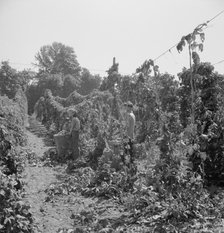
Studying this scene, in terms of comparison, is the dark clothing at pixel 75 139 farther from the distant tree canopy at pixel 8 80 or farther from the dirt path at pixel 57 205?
the distant tree canopy at pixel 8 80

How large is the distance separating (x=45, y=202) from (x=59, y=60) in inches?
1723

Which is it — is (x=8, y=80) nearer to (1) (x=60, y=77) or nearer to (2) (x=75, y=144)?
(1) (x=60, y=77)

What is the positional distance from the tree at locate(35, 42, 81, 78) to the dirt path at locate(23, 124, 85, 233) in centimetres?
3856

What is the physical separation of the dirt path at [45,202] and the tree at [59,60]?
1518 inches

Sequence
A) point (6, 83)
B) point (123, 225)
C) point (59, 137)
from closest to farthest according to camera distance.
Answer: point (123, 225), point (59, 137), point (6, 83)

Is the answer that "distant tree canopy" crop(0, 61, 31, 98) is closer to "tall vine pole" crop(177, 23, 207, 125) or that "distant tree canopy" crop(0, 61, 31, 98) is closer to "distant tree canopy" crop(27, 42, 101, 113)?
"distant tree canopy" crop(27, 42, 101, 113)

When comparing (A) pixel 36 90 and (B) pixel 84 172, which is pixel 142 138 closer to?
(B) pixel 84 172

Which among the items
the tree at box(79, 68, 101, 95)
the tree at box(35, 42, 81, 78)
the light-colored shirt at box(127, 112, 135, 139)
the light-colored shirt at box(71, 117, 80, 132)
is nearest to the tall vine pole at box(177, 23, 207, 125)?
the light-colored shirt at box(127, 112, 135, 139)

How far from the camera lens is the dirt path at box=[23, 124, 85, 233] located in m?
5.06

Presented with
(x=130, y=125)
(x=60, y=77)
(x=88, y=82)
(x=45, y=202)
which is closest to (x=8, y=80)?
(x=60, y=77)

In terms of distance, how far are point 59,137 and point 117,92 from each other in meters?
5.50

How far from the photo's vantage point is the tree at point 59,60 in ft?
155

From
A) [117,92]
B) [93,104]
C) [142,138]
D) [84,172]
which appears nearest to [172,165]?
[84,172]

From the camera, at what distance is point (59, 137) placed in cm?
1041
